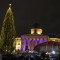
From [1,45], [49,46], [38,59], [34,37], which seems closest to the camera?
[38,59]

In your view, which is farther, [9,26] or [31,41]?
[31,41]

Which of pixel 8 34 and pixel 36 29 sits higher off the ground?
pixel 8 34

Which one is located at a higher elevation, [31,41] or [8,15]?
[8,15]

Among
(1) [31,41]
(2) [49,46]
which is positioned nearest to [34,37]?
(1) [31,41]

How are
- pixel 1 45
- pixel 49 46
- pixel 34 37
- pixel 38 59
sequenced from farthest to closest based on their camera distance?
1. pixel 34 37
2. pixel 49 46
3. pixel 1 45
4. pixel 38 59

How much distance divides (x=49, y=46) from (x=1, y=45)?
3237 cm

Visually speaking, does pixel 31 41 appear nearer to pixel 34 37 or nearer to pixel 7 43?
pixel 34 37

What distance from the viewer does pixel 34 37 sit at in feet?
457

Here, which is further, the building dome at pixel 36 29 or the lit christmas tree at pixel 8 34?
the building dome at pixel 36 29

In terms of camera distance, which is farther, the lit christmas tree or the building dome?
the building dome

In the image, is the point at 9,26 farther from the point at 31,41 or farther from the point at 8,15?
the point at 31,41

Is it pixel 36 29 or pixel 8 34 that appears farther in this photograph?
pixel 36 29

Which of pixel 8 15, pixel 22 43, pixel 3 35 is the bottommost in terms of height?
pixel 22 43

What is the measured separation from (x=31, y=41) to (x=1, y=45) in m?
84.3
